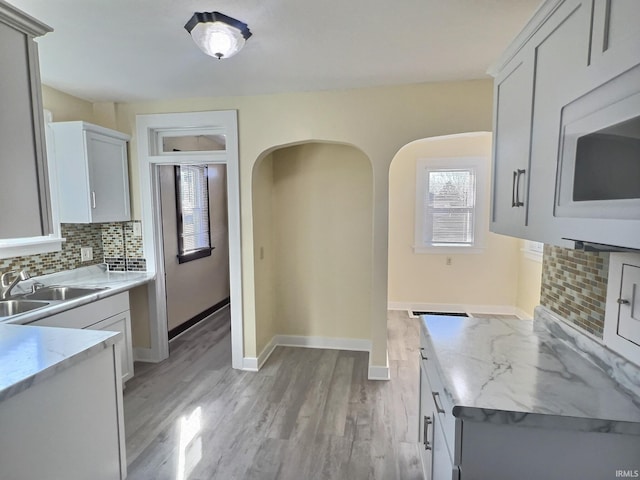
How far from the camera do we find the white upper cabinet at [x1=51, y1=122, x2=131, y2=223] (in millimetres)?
2711

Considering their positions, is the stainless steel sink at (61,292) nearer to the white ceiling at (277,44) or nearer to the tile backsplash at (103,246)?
the tile backsplash at (103,246)

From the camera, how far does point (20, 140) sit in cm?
141

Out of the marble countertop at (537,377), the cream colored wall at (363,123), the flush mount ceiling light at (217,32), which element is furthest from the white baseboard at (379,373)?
the flush mount ceiling light at (217,32)

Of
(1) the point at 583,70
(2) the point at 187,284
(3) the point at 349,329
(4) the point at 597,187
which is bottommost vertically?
(3) the point at 349,329

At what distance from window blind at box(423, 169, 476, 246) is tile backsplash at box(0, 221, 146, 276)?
3.66m

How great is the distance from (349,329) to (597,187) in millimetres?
2963

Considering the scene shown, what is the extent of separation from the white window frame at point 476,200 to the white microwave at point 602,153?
12.1 ft

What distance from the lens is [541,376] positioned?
1.26 metres

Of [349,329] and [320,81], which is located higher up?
[320,81]

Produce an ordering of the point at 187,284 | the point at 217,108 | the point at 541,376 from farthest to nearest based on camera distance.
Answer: the point at 187,284, the point at 217,108, the point at 541,376

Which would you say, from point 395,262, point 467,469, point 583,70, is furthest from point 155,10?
point 395,262

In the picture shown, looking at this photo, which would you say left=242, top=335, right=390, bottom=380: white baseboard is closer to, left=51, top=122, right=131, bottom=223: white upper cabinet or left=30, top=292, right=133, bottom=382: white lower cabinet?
left=30, top=292, right=133, bottom=382: white lower cabinet

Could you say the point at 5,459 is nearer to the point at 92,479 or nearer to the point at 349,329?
the point at 92,479

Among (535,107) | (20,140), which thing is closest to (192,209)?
(20,140)
